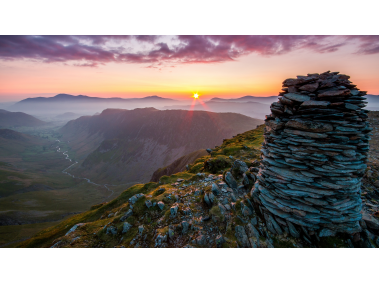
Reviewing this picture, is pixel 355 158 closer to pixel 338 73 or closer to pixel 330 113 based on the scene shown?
pixel 330 113

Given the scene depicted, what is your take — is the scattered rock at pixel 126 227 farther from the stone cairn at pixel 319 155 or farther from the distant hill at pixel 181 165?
the distant hill at pixel 181 165

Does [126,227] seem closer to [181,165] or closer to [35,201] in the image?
[181,165]

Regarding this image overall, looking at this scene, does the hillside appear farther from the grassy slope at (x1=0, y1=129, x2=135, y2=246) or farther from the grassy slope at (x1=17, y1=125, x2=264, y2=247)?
the grassy slope at (x1=0, y1=129, x2=135, y2=246)

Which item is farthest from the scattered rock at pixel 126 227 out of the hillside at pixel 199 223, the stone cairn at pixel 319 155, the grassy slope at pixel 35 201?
the grassy slope at pixel 35 201

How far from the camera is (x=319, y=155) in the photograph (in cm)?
1220

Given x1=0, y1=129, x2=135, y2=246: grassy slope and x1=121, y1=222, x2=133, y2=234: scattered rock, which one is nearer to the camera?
x1=121, y1=222, x2=133, y2=234: scattered rock

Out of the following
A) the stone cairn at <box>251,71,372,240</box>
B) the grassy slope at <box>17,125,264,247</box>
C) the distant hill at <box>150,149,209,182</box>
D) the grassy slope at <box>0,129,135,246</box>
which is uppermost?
the stone cairn at <box>251,71,372,240</box>

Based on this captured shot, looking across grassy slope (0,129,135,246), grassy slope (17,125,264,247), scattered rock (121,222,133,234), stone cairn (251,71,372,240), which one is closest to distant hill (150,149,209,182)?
grassy slope (17,125,264,247)

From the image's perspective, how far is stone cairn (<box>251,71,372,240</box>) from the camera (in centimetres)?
1167

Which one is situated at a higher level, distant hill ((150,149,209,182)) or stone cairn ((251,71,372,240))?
stone cairn ((251,71,372,240))

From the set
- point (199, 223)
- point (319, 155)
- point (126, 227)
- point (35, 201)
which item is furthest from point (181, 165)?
point (35, 201)

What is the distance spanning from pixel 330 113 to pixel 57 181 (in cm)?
25641

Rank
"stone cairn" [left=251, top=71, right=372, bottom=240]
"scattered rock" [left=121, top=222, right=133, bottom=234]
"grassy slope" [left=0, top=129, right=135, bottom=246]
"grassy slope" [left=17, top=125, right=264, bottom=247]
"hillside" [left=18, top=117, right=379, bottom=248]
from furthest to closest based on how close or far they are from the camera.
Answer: "grassy slope" [left=0, top=129, right=135, bottom=246] → "grassy slope" [left=17, top=125, right=264, bottom=247] → "scattered rock" [left=121, top=222, right=133, bottom=234] → "hillside" [left=18, top=117, right=379, bottom=248] → "stone cairn" [left=251, top=71, right=372, bottom=240]

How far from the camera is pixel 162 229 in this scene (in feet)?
49.2
